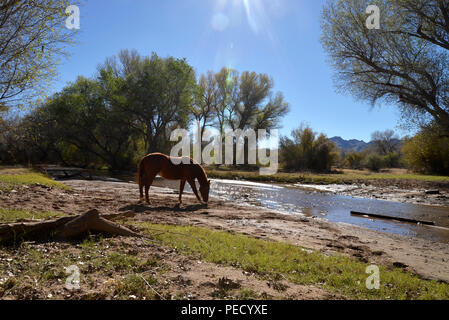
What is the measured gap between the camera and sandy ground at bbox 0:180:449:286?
19.5 feet

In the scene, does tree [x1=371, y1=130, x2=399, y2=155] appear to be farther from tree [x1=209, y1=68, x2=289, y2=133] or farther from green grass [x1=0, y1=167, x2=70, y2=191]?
green grass [x1=0, y1=167, x2=70, y2=191]

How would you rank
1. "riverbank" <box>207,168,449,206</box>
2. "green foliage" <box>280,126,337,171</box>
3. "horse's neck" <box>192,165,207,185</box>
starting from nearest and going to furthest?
"horse's neck" <box>192,165,207,185</box> → "riverbank" <box>207,168,449,206</box> → "green foliage" <box>280,126,337,171</box>

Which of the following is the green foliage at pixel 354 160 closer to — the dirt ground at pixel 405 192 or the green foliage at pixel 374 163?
the green foliage at pixel 374 163

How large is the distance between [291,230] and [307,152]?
3620 centimetres

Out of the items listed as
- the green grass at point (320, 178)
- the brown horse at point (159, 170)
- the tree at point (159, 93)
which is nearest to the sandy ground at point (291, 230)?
the brown horse at point (159, 170)

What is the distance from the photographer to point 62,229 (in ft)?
16.8

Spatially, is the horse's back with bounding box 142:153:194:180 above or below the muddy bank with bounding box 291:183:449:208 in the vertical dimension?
A: above

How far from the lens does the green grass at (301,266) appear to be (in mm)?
4184

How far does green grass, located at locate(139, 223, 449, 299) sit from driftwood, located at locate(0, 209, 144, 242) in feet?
3.12

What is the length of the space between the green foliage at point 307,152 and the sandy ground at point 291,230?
3325cm

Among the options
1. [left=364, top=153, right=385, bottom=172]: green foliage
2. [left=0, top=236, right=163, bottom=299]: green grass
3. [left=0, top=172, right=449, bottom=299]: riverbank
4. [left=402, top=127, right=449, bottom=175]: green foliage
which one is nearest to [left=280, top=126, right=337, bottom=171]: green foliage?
Answer: [left=402, top=127, right=449, bottom=175]: green foliage

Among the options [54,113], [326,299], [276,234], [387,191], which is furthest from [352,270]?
[54,113]

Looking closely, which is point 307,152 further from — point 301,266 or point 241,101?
point 301,266

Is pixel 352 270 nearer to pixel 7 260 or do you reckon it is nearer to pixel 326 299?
pixel 326 299
